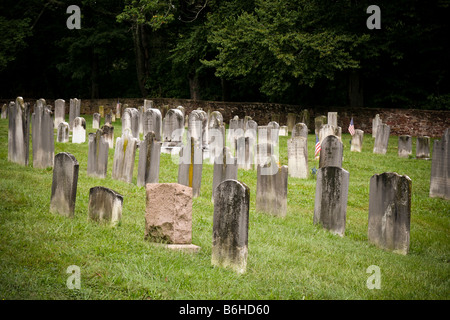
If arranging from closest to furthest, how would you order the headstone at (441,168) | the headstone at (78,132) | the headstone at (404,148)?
the headstone at (441,168) → the headstone at (78,132) → the headstone at (404,148)

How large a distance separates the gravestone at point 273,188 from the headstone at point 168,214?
2689 millimetres

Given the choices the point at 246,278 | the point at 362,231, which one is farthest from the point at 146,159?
the point at 246,278

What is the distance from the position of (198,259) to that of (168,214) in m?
0.80

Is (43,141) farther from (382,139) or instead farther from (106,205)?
Result: (382,139)

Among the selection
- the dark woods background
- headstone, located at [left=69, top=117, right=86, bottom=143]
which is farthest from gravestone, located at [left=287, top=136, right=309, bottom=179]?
the dark woods background

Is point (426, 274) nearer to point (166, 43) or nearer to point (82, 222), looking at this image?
point (82, 222)

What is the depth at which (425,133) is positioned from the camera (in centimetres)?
2819

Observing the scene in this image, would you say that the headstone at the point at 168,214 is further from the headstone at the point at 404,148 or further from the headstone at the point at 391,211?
the headstone at the point at 404,148

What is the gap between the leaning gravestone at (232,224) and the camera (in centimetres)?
622

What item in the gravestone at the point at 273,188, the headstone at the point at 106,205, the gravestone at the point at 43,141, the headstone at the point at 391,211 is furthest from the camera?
the gravestone at the point at 43,141

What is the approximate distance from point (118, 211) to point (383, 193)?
401 cm

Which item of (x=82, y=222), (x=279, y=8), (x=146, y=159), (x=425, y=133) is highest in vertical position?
(x=279, y=8)

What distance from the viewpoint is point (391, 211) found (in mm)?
7930

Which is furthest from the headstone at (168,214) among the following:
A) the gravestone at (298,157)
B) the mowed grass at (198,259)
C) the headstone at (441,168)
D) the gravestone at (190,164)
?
the headstone at (441,168)
